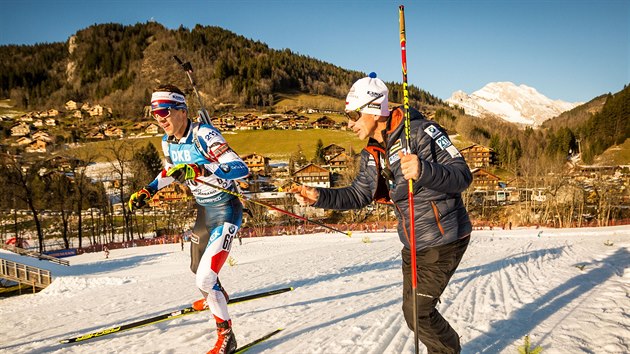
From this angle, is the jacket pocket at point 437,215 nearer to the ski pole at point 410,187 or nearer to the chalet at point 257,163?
the ski pole at point 410,187

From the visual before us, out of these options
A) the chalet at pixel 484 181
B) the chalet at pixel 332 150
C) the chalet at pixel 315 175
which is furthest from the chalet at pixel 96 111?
the chalet at pixel 484 181

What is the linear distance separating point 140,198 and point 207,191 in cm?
82

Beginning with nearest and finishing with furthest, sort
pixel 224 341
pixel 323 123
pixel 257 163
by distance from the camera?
pixel 224 341 → pixel 257 163 → pixel 323 123

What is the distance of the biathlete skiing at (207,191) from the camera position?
4473 mm

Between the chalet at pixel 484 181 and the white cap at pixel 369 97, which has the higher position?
the white cap at pixel 369 97

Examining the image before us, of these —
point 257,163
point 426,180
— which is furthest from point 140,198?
point 257,163

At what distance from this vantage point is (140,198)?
4559 millimetres

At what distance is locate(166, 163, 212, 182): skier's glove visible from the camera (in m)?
4.11

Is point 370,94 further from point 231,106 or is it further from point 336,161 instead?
point 231,106

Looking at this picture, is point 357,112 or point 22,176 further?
point 22,176

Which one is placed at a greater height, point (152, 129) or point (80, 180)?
point (152, 129)

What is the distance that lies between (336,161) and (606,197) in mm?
55382

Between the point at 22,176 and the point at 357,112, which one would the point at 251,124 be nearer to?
the point at 22,176

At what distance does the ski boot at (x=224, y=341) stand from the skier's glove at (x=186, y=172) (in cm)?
194
